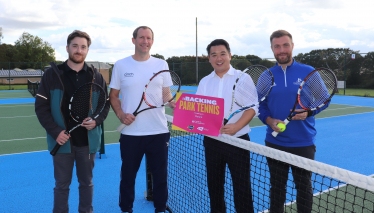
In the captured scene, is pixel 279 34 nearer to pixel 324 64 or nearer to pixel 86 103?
pixel 86 103

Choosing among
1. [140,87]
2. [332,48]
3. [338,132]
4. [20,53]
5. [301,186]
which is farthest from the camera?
[20,53]

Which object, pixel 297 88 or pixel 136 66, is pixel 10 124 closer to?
pixel 136 66

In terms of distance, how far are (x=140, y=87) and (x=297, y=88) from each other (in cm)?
150

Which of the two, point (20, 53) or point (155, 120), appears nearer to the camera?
point (155, 120)

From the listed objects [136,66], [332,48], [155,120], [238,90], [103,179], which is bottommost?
[103,179]

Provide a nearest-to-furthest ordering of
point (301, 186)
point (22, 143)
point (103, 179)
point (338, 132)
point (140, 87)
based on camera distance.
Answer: point (301, 186), point (140, 87), point (103, 179), point (22, 143), point (338, 132)

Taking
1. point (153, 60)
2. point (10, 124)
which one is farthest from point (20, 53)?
point (153, 60)

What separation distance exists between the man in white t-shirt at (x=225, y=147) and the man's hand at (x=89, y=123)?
107 cm

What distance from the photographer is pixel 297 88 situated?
258 cm

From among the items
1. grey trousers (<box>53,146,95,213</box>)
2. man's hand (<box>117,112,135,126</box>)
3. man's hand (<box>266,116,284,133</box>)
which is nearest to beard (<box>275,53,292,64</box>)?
man's hand (<box>266,116,284,133</box>)

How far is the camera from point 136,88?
288 cm

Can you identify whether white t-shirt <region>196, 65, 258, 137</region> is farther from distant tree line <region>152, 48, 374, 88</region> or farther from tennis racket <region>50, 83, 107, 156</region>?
distant tree line <region>152, 48, 374, 88</region>

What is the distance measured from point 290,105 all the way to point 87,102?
6.38ft

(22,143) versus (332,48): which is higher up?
(332,48)
